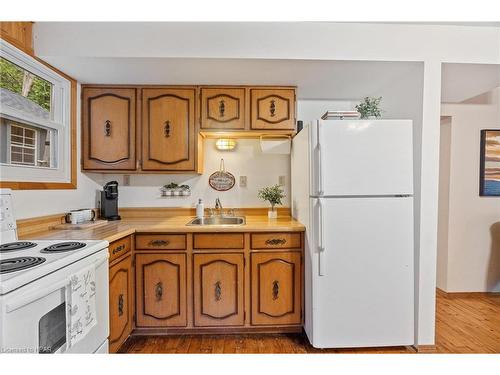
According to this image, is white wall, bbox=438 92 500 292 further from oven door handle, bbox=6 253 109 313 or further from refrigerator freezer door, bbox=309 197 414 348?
oven door handle, bbox=6 253 109 313

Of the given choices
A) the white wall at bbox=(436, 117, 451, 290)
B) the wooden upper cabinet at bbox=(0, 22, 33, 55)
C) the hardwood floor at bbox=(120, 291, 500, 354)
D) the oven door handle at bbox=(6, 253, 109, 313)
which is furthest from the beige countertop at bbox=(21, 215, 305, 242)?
the white wall at bbox=(436, 117, 451, 290)

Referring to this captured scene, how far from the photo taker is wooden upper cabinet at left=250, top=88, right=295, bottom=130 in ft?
7.82

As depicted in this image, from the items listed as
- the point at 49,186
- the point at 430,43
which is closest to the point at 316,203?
the point at 430,43

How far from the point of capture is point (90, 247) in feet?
4.70

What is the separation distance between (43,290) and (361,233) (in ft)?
5.96

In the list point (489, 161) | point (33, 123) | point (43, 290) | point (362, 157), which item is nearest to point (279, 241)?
point (362, 157)

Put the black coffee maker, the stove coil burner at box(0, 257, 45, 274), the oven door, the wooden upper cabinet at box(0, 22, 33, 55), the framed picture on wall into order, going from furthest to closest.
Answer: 1. the framed picture on wall
2. the black coffee maker
3. the wooden upper cabinet at box(0, 22, 33, 55)
4. the stove coil burner at box(0, 257, 45, 274)
5. the oven door

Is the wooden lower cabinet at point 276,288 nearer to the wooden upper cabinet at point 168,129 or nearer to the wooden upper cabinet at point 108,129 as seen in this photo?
the wooden upper cabinet at point 168,129

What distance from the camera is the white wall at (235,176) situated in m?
2.76

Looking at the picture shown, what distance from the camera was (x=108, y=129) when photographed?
2.41 m

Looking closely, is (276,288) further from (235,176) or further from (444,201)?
(444,201)

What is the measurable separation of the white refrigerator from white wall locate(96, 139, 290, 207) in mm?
882

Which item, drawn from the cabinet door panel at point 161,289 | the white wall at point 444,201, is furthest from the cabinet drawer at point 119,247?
the white wall at point 444,201

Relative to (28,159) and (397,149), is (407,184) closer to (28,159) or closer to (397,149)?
(397,149)
